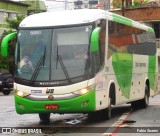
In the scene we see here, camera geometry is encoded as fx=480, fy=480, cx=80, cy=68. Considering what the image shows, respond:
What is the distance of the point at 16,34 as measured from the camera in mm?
14039

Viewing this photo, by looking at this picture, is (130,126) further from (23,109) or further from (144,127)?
(23,109)

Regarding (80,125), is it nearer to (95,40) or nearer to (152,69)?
(95,40)

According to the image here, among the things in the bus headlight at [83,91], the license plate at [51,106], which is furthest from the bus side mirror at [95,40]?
the license plate at [51,106]

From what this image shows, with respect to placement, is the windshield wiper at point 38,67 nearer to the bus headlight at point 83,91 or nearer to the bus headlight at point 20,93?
the bus headlight at point 20,93

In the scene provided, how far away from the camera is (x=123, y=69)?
657 inches

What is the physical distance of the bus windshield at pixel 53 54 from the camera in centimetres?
1303

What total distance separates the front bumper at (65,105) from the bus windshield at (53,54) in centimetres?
60

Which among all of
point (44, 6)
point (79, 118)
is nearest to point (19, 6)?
point (44, 6)

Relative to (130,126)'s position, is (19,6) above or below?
above

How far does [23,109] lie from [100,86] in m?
2.31

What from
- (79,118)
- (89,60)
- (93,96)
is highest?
(89,60)

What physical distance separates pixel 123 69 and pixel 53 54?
417cm

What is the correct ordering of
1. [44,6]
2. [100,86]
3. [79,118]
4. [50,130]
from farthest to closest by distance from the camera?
[44,6]
[79,118]
[100,86]
[50,130]

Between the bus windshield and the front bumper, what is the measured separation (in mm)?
599
